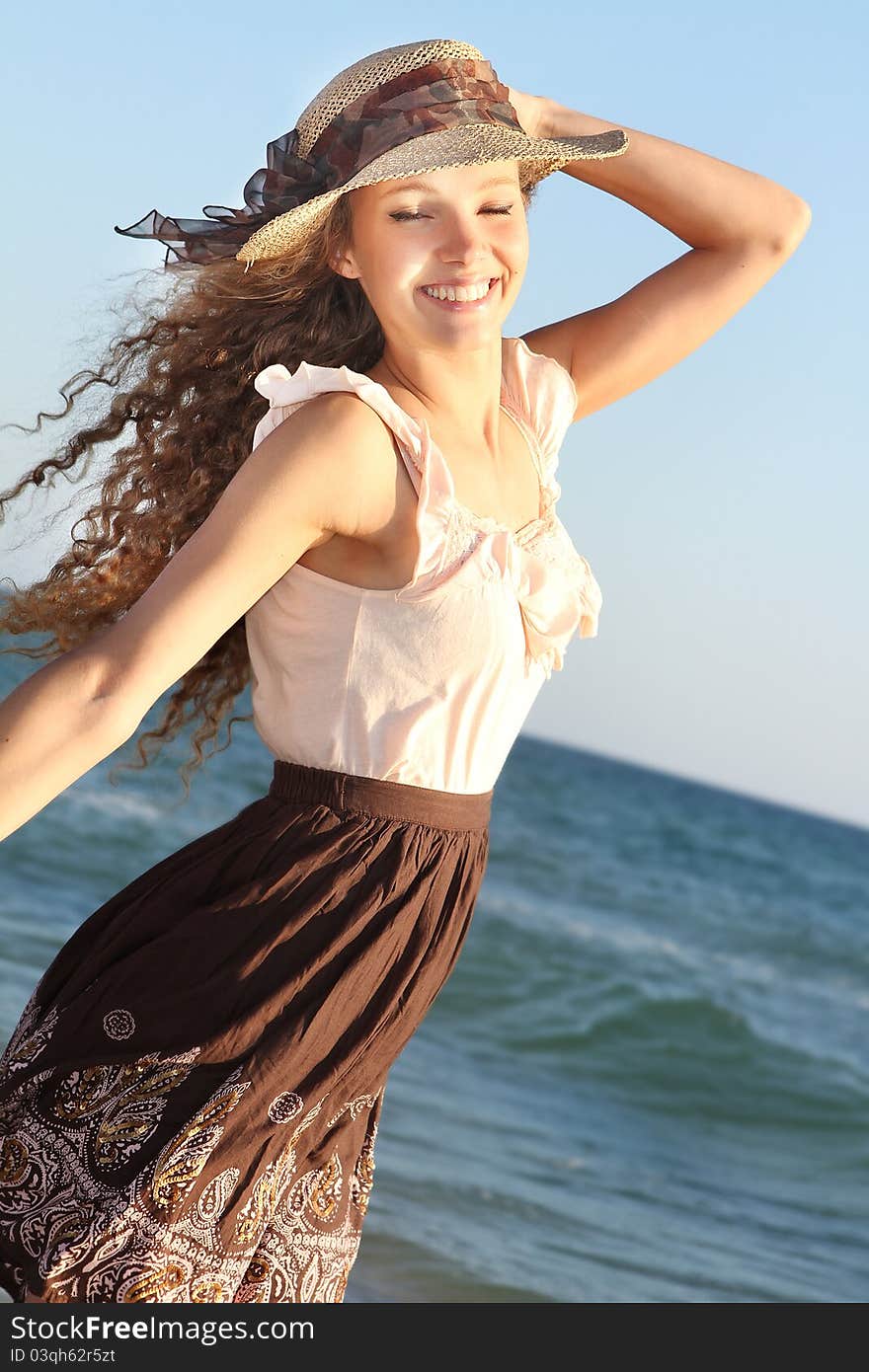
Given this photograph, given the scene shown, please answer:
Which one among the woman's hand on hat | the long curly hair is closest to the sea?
the long curly hair

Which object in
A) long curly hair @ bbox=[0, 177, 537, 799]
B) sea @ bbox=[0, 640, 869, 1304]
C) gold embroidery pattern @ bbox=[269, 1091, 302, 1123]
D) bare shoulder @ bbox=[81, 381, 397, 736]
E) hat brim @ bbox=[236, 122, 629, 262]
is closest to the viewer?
bare shoulder @ bbox=[81, 381, 397, 736]

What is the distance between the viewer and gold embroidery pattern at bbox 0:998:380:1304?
1.84 meters

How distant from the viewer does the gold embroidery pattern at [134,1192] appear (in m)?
1.84

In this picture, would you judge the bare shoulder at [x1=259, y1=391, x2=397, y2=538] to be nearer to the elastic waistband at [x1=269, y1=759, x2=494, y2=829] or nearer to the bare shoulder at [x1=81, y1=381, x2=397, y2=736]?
the bare shoulder at [x1=81, y1=381, x2=397, y2=736]

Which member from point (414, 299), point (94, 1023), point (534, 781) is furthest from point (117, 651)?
point (534, 781)

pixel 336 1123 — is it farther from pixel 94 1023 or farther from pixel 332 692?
pixel 332 692

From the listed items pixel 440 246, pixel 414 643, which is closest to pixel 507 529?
pixel 414 643

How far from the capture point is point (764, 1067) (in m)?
10.9

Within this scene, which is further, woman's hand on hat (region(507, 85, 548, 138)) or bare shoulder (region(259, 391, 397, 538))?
woman's hand on hat (region(507, 85, 548, 138))

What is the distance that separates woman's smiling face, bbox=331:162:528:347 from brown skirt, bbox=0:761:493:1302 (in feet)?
2.07

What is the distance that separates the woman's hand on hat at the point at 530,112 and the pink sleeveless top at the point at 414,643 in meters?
0.61

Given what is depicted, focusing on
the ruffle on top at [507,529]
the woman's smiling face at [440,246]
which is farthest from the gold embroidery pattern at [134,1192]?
the woman's smiling face at [440,246]

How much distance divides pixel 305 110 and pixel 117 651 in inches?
35.2

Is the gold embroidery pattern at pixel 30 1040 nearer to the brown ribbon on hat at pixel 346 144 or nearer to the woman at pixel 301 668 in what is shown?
the woman at pixel 301 668
